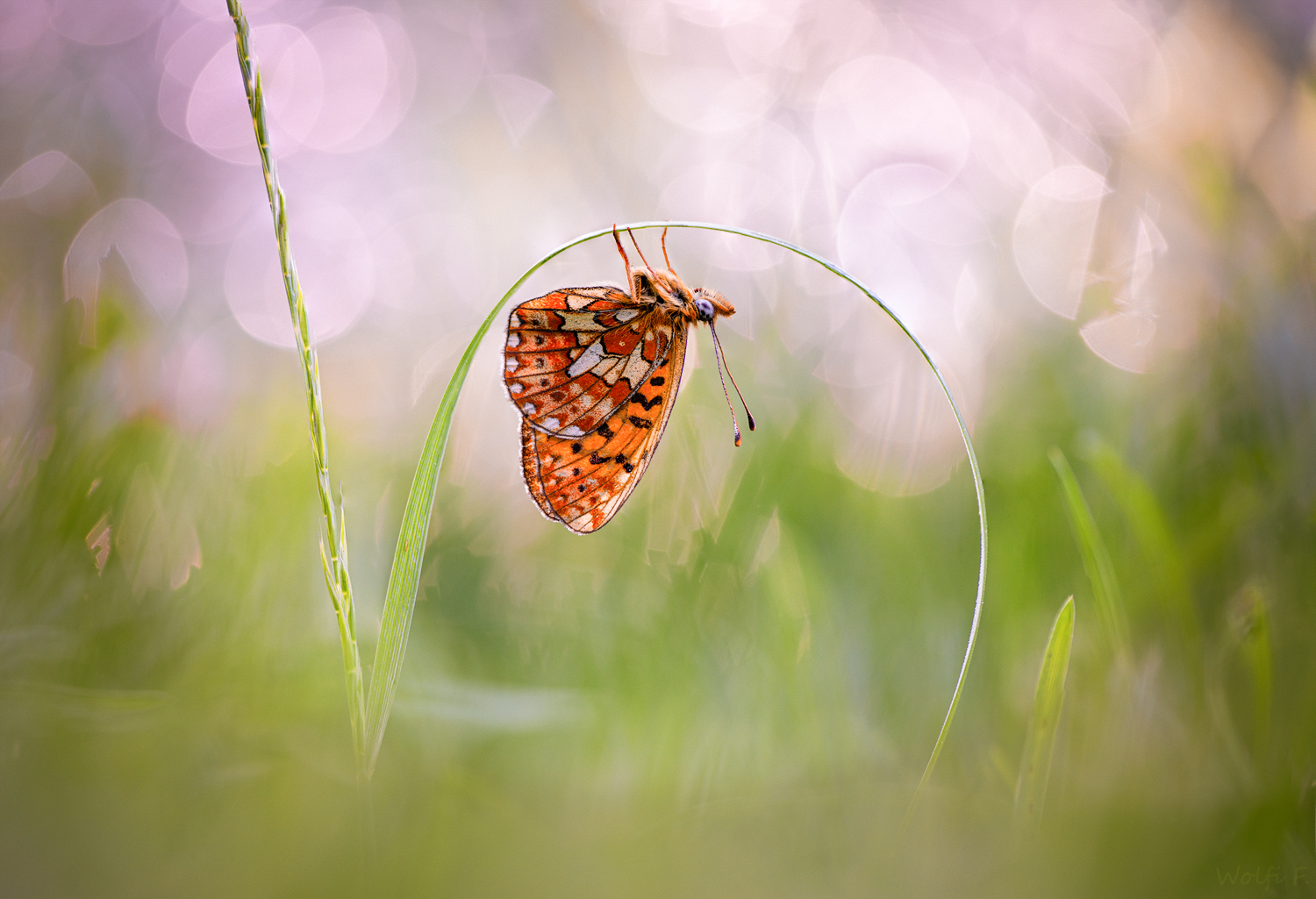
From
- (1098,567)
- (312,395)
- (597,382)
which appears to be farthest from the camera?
(597,382)

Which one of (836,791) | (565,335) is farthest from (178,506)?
(836,791)

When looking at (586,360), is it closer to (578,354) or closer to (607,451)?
(578,354)

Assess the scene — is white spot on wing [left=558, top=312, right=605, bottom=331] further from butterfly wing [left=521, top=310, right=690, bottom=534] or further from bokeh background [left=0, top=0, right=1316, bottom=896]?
bokeh background [left=0, top=0, right=1316, bottom=896]

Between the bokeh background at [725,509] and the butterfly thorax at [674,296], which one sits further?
the butterfly thorax at [674,296]

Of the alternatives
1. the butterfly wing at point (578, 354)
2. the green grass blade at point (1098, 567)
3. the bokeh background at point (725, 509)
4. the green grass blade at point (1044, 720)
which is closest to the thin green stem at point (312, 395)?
the bokeh background at point (725, 509)

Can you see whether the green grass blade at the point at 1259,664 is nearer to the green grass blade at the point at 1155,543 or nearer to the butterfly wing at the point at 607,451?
the green grass blade at the point at 1155,543

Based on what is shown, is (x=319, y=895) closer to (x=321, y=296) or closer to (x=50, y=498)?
(x=50, y=498)

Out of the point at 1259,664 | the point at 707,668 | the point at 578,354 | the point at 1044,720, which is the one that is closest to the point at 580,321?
the point at 578,354
